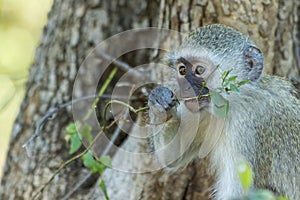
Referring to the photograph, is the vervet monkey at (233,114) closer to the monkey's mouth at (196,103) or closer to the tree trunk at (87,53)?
the monkey's mouth at (196,103)

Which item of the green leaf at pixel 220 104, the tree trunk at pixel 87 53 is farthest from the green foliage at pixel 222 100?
the tree trunk at pixel 87 53

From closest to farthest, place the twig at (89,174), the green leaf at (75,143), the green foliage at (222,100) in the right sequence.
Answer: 1. the green foliage at (222,100)
2. the green leaf at (75,143)
3. the twig at (89,174)

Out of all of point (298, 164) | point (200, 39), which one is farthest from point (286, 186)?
point (200, 39)

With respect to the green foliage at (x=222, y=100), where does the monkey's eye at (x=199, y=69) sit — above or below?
above

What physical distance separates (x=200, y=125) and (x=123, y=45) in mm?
1311

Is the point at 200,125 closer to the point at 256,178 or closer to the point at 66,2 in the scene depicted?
the point at 256,178

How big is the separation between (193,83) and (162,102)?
19 cm

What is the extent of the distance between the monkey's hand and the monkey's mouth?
74mm

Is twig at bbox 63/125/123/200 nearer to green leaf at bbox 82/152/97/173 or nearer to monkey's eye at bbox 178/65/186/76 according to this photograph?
green leaf at bbox 82/152/97/173

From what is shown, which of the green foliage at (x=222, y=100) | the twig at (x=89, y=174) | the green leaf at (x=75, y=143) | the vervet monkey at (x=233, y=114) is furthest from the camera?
the twig at (x=89, y=174)

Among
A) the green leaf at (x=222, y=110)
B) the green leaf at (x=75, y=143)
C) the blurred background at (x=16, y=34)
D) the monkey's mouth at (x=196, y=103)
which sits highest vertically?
the blurred background at (x=16, y=34)

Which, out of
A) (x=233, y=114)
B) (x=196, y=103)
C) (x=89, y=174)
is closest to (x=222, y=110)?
(x=196, y=103)

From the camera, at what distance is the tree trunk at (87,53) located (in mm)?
4414

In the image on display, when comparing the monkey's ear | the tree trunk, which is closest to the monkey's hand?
the monkey's ear
